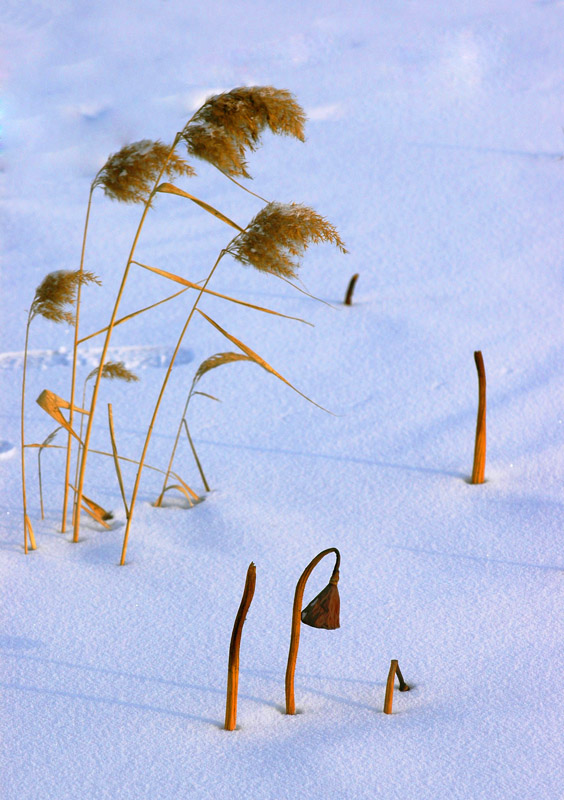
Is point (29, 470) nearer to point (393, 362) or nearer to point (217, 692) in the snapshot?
point (217, 692)

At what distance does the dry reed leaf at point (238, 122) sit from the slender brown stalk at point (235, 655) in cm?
65

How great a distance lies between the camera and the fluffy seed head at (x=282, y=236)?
1210mm

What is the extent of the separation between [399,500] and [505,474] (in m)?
0.28

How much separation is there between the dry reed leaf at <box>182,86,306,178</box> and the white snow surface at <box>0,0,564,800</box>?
2.69 ft

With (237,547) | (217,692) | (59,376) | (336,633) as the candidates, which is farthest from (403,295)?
(217,692)

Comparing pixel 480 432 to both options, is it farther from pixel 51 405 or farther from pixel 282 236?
pixel 51 405

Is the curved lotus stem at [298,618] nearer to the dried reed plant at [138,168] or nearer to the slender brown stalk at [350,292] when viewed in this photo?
the dried reed plant at [138,168]

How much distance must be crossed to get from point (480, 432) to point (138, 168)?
0.96 metres

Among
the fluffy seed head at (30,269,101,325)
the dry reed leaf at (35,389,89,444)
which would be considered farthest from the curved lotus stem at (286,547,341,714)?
the fluffy seed head at (30,269,101,325)

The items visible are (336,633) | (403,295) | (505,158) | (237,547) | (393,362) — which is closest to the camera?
(336,633)

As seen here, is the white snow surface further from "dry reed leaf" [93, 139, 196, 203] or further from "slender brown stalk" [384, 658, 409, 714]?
"dry reed leaf" [93, 139, 196, 203]

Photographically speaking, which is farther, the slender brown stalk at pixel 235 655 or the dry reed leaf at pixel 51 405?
the dry reed leaf at pixel 51 405

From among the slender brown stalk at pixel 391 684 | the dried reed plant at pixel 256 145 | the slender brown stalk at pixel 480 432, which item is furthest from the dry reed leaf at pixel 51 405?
the slender brown stalk at pixel 480 432

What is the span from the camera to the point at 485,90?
4.02 m
